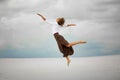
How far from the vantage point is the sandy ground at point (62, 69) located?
363 centimetres

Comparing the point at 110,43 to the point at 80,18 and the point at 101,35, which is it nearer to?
the point at 101,35

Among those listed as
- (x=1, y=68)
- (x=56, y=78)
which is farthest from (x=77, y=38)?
(x=1, y=68)

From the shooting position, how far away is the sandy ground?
11.9 ft

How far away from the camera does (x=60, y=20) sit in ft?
11.7

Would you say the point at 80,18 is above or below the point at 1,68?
above

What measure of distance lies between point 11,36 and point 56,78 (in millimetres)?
1569

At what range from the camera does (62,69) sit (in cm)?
404

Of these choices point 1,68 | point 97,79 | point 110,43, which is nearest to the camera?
point 97,79

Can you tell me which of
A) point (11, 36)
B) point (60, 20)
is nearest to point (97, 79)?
point (60, 20)

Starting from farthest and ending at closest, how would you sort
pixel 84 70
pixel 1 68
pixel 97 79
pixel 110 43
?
pixel 110 43 → pixel 1 68 → pixel 84 70 → pixel 97 79

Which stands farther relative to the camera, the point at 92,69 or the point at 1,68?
the point at 1,68

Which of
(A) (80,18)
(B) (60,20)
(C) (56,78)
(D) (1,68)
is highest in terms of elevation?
(B) (60,20)

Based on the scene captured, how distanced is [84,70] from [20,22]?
5.10 feet

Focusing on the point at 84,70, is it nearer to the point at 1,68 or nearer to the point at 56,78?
the point at 56,78
